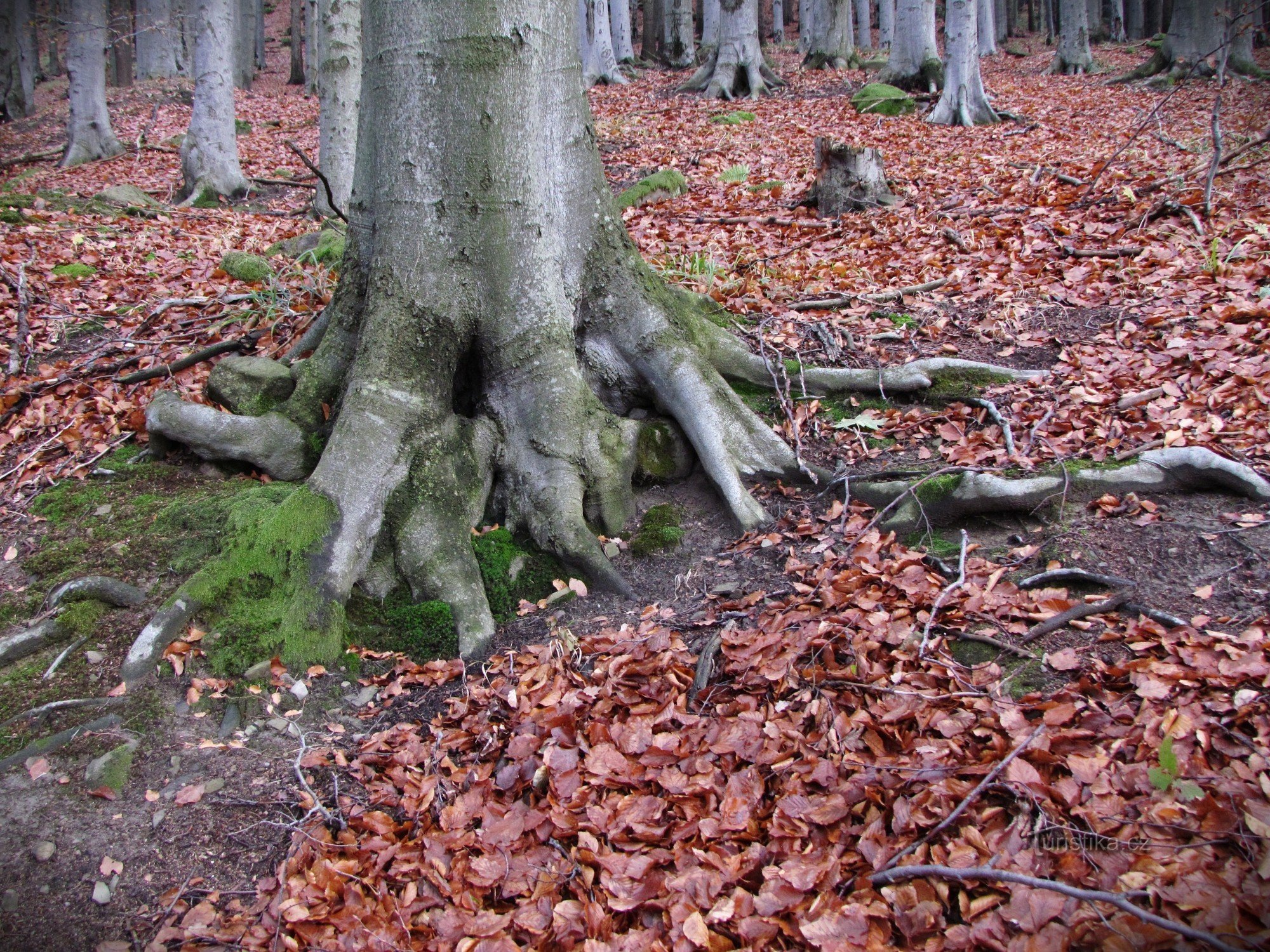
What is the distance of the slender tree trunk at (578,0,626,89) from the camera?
21.1m

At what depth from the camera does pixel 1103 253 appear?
6078mm

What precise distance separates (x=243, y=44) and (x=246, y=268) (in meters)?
25.9

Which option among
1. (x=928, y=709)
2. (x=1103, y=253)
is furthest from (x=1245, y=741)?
(x=1103, y=253)

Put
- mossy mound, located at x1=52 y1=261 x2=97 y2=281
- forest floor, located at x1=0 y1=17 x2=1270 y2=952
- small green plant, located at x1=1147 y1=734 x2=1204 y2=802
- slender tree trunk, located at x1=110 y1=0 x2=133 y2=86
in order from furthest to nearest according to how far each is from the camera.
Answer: slender tree trunk, located at x1=110 y1=0 x2=133 y2=86
mossy mound, located at x1=52 y1=261 x2=97 y2=281
forest floor, located at x1=0 y1=17 x2=1270 y2=952
small green plant, located at x1=1147 y1=734 x2=1204 y2=802

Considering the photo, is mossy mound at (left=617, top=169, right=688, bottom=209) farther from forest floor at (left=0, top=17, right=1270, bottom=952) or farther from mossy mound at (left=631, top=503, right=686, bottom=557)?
mossy mound at (left=631, top=503, right=686, bottom=557)

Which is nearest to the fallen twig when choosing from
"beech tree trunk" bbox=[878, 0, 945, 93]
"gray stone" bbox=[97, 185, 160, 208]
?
"gray stone" bbox=[97, 185, 160, 208]

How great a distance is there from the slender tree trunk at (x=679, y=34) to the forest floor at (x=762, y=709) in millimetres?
21382

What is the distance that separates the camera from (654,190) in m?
9.74

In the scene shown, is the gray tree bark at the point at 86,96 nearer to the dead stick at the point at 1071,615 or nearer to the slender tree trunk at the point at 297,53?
the slender tree trunk at the point at 297,53

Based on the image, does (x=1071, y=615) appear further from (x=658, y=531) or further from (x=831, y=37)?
(x=831, y=37)

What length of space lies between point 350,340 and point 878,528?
3.03m

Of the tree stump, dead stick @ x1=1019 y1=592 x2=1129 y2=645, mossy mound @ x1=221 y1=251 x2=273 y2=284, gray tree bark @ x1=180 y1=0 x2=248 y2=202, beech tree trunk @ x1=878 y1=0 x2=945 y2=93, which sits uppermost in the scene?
beech tree trunk @ x1=878 y1=0 x2=945 y2=93

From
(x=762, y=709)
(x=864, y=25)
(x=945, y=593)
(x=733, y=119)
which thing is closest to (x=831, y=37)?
(x=733, y=119)

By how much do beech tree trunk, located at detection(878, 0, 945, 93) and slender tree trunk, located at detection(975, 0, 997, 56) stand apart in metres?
8.80
